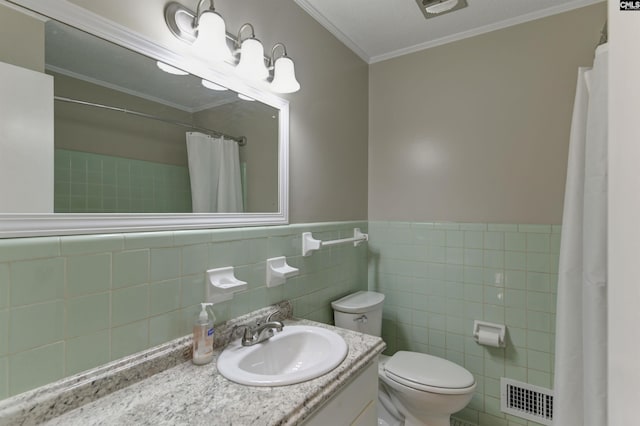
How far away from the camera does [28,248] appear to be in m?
0.72

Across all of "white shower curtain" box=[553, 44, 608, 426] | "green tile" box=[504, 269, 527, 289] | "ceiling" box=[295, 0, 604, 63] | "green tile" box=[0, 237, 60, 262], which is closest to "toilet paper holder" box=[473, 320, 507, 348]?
"green tile" box=[504, 269, 527, 289]

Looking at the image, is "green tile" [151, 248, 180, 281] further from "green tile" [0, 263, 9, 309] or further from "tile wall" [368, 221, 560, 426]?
"tile wall" [368, 221, 560, 426]

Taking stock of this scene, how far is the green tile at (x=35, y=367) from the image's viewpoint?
700 mm

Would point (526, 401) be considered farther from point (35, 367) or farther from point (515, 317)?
point (35, 367)

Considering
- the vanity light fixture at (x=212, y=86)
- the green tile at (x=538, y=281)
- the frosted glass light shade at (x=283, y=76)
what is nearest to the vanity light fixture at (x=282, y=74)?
the frosted glass light shade at (x=283, y=76)

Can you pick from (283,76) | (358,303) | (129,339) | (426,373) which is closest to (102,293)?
(129,339)

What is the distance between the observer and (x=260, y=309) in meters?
1.34

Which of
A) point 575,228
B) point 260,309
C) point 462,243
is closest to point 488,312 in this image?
point 462,243

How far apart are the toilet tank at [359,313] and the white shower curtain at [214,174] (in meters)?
0.87

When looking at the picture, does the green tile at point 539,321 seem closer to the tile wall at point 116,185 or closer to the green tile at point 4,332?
the tile wall at point 116,185

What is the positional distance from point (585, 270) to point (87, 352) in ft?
4.64

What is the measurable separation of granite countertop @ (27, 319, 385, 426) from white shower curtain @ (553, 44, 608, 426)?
672 millimetres

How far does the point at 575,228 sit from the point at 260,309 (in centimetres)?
120

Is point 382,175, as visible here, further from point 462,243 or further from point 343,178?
point 462,243
